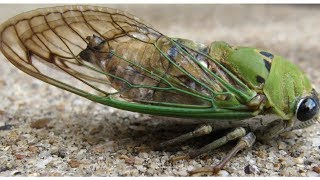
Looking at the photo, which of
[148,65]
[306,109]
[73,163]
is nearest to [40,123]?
[73,163]

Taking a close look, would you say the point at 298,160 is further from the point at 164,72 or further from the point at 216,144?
the point at 164,72

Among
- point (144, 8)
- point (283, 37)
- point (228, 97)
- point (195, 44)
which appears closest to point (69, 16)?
point (195, 44)

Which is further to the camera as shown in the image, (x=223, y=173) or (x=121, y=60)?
(x=121, y=60)

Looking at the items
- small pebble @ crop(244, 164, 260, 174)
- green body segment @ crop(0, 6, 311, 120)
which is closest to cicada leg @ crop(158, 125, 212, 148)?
green body segment @ crop(0, 6, 311, 120)

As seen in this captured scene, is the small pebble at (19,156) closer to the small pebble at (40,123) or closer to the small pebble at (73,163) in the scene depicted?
the small pebble at (73,163)

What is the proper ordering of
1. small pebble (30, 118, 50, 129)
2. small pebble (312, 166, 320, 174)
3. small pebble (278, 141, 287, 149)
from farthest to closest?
small pebble (30, 118, 50, 129) → small pebble (278, 141, 287, 149) → small pebble (312, 166, 320, 174)

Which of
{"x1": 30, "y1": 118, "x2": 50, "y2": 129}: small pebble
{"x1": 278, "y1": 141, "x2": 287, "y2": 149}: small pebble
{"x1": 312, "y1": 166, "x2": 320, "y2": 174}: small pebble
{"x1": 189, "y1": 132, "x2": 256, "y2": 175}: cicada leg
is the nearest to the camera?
{"x1": 189, "y1": 132, "x2": 256, "y2": 175}: cicada leg

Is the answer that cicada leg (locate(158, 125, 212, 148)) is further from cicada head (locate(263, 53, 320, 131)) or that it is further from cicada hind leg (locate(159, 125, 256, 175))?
cicada head (locate(263, 53, 320, 131))
